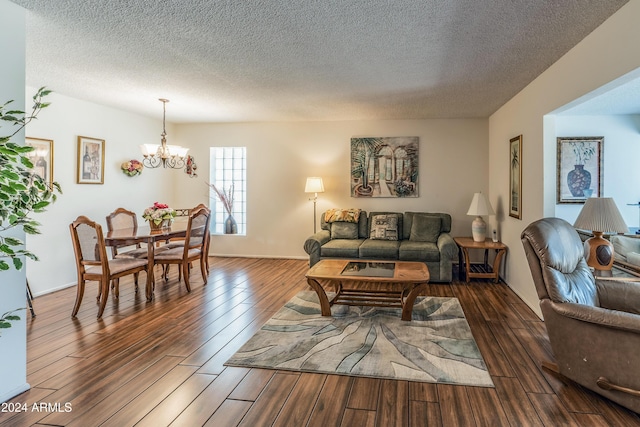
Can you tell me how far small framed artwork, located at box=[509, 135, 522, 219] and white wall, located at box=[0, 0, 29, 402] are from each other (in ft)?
15.4

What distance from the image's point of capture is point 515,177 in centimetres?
452

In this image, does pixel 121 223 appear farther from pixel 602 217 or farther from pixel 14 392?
pixel 602 217

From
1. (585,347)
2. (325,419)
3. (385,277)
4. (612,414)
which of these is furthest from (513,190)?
(325,419)

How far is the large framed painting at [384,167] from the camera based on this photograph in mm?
6227

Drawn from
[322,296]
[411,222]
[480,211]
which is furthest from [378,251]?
[322,296]

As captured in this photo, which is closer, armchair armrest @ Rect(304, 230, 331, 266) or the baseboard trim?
the baseboard trim

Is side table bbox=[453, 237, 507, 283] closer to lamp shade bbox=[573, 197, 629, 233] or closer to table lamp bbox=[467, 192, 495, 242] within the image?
table lamp bbox=[467, 192, 495, 242]

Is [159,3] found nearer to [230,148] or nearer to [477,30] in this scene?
[477,30]

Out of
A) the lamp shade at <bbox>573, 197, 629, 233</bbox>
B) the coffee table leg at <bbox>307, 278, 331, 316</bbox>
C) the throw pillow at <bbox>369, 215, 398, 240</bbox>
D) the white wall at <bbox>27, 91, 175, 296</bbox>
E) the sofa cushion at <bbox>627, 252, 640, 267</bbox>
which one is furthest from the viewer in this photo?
the throw pillow at <bbox>369, 215, 398, 240</bbox>

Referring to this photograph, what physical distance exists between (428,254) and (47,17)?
465 cm

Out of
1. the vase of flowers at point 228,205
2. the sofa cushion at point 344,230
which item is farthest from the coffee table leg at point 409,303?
the vase of flowers at point 228,205

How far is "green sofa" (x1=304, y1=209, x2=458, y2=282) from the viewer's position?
5.04 meters

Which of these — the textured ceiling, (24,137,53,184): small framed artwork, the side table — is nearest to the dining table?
(24,137,53,184): small framed artwork

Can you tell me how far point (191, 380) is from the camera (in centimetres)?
244
